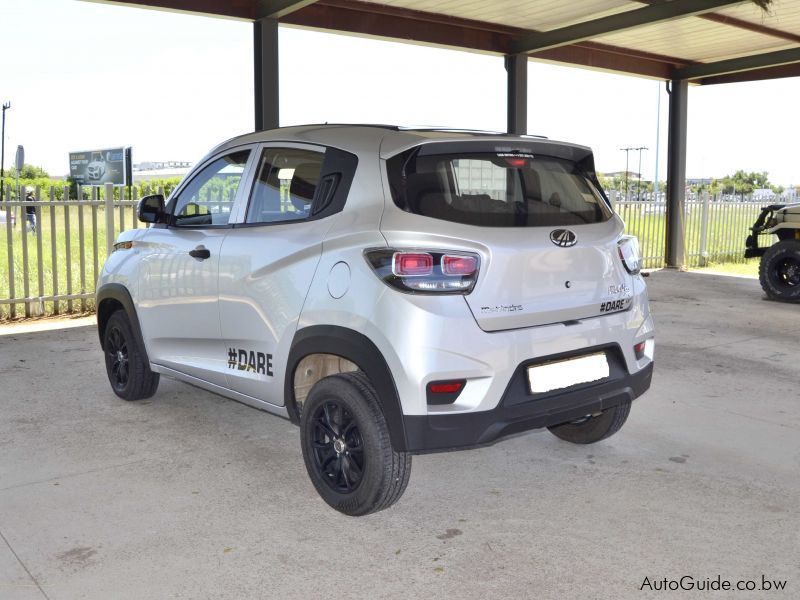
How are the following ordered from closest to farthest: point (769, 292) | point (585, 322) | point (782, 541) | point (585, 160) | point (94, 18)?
point (782, 541) < point (585, 322) < point (585, 160) < point (769, 292) < point (94, 18)

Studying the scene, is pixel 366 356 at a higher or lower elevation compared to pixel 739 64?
lower

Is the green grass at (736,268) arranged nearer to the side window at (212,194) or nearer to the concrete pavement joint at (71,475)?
the side window at (212,194)

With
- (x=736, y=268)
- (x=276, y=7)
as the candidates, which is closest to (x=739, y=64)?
(x=736, y=268)

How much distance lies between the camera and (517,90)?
461 inches

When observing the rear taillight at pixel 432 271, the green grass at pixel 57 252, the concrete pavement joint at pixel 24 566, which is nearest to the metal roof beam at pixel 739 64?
the green grass at pixel 57 252

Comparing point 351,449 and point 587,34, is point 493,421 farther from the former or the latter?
point 587,34

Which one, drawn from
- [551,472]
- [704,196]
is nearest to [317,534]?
[551,472]

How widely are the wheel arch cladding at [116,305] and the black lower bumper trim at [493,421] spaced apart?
2528 mm

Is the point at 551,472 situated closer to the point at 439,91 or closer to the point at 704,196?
the point at 704,196

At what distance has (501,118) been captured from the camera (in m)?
12.3

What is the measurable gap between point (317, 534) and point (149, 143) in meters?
96.5

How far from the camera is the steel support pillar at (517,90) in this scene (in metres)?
11.7

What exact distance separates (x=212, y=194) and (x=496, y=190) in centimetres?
181

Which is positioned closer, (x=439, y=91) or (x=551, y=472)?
(x=551, y=472)
